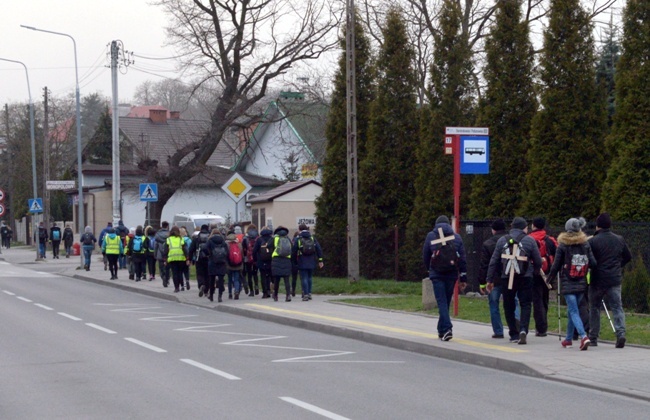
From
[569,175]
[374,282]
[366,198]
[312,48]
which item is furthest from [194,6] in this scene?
[569,175]

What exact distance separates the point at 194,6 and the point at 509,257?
29346 mm

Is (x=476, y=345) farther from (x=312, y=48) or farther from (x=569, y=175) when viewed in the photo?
(x=312, y=48)

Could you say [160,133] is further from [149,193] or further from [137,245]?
[137,245]

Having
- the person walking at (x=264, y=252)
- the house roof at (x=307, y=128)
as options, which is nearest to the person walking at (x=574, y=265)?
the person walking at (x=264, y=252)

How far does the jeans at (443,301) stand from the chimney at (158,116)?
56789 mm

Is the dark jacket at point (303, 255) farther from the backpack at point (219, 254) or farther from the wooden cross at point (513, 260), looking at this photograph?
the wooden cross at point (513, 260)

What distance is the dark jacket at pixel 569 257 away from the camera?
12.7 meters

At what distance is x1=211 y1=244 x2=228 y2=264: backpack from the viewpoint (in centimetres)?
2162

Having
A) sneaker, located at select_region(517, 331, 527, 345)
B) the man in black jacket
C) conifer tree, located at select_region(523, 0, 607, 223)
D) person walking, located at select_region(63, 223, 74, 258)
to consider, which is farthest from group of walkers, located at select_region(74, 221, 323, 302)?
person walking, located at select_region(63, 223, 74, 258)

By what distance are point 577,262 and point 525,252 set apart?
88 cm

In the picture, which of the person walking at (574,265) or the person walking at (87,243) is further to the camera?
the person walking at (87,243)

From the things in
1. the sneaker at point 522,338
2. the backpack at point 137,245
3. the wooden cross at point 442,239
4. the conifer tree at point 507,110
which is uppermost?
the conifer tree at point 507,110

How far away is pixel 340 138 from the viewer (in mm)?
29531

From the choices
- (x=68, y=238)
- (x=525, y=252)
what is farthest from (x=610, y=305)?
(x=68, y=238)
